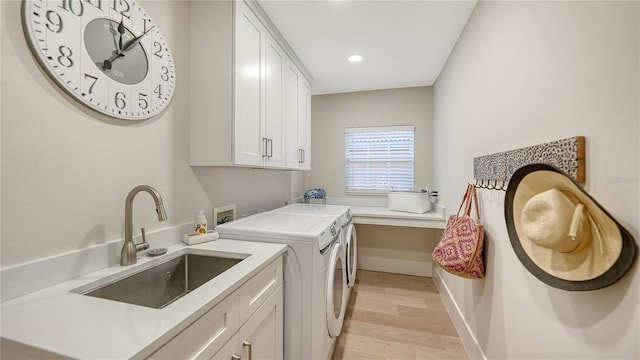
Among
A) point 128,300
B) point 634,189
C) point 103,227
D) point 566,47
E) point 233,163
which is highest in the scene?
point 566,47

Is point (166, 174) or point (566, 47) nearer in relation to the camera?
point (566, 47)

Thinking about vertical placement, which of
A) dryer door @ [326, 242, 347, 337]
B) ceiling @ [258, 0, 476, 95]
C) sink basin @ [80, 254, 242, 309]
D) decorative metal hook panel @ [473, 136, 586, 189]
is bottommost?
dryer door @ [326, 242, 347, 337]

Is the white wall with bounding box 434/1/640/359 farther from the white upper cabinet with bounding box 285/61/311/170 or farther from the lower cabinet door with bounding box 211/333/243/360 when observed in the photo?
the white upper cabinet with bounding box 285/61/311/170

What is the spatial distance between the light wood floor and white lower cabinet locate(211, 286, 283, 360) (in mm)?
735

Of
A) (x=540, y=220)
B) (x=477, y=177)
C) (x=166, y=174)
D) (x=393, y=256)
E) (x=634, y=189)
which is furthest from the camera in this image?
(x=393, y=256)

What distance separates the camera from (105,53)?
1008 mm

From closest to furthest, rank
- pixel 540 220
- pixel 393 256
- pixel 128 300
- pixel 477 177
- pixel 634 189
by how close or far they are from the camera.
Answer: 1. pixel 634 189
2. pixel 540 220
3. pixel 128 300
4. pixel 477 177
5. pixel 393 256

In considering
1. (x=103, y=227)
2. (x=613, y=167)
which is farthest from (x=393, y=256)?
(x=103, y=227)

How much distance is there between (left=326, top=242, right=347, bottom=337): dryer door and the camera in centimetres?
138

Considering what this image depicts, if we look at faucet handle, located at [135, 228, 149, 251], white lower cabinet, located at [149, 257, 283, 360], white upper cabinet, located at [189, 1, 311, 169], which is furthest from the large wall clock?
white lower cabinet, located at [149, 257, 283, 360]

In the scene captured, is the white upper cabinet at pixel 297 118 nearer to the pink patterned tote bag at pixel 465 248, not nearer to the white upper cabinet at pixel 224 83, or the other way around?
the white upper cabinet at pixel 224 83

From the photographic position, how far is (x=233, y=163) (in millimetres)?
1409

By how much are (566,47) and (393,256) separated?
2.75 metres

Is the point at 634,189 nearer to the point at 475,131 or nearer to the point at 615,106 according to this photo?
the point at 615,106
